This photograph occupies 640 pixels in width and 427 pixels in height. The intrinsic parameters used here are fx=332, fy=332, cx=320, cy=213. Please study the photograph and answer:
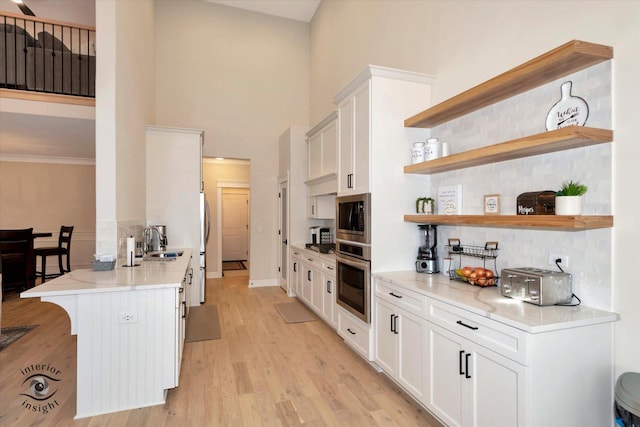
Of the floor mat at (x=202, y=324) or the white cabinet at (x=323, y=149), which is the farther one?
the white cabinet at (x=323, y=149)

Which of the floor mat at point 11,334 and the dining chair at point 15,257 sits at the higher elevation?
the dining chair at point 15,257

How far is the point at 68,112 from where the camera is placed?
4.27 metres

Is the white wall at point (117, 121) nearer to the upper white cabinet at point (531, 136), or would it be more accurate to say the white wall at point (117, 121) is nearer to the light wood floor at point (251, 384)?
the light wood floor at point (251, 384)

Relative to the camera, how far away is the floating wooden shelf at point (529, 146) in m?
1.69

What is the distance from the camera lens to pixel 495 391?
1.70 meters

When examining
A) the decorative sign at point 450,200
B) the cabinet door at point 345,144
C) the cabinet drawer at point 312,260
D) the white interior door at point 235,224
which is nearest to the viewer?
the decorative sign at point 450,200

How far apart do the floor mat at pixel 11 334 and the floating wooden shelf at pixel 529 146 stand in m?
4.57

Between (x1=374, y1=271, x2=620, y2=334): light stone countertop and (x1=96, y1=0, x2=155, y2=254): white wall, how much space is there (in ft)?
9.31

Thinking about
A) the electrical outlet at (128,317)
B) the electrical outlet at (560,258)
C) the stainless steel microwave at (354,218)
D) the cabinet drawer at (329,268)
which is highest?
the stainless steel microwave at (354,218)

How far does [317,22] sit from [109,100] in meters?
4.51

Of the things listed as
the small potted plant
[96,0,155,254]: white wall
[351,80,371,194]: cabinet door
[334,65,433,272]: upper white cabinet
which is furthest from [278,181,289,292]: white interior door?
the small potted plant

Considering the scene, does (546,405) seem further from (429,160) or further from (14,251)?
(14,251)

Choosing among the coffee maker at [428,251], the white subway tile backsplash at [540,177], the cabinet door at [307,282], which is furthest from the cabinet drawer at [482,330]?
the cabinet door at [307,282]

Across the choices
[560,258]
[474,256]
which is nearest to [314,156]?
[474,256]
